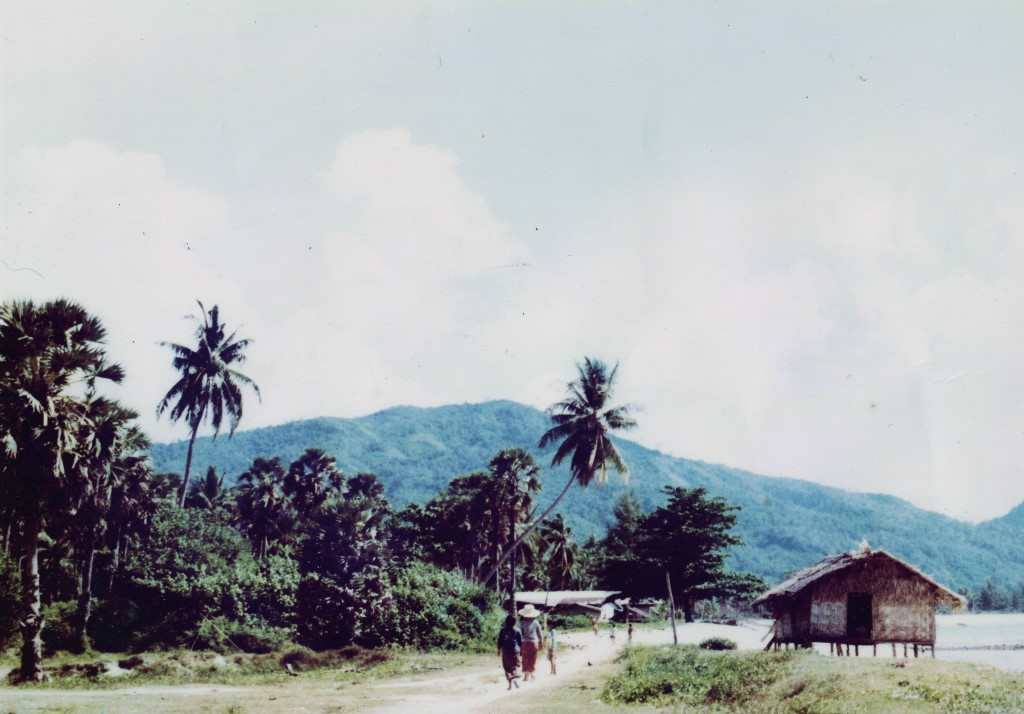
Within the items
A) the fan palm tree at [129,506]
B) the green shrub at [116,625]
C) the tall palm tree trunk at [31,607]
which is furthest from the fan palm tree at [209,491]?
the tall palm tree trunk at [31,607]

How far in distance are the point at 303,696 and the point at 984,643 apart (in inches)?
3134

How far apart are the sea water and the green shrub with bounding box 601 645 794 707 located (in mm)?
11939

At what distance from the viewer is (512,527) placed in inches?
2511

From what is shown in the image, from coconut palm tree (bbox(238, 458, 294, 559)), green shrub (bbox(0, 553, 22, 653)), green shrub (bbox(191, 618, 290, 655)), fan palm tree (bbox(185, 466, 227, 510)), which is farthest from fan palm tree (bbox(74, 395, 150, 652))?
fan palm tree (bbox(185, 466, 227, 510))

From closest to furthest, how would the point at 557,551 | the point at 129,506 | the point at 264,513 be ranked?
the point at 129,506, the point at 264,513, the point at 557,551

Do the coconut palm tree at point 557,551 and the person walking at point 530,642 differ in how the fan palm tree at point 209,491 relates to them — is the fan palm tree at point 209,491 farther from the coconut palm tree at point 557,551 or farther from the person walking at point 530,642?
the person walking at point 530,642

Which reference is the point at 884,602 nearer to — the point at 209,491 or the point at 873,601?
the point at 873,601

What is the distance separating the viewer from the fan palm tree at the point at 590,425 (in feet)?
161

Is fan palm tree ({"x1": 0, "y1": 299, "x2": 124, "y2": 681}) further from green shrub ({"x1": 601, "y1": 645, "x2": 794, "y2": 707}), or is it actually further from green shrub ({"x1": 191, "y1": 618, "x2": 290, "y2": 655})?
green shrub ({"x1": 601, "y1": 645, "x2": 794, "y2": 707})

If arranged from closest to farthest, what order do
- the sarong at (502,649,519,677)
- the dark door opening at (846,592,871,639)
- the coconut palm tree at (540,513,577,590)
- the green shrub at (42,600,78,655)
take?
the sarong at (502,649,519,677) → the dark door opening at (846,592,871,639) → the green shrub at (42,600,78,655) → the coconut palm tree at (540,513,577,590)

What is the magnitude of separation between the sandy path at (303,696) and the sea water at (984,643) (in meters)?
18.6

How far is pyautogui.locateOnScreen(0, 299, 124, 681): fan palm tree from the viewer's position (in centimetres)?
2302

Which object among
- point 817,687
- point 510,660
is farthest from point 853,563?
point 510,660

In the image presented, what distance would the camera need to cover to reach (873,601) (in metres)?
32.9
